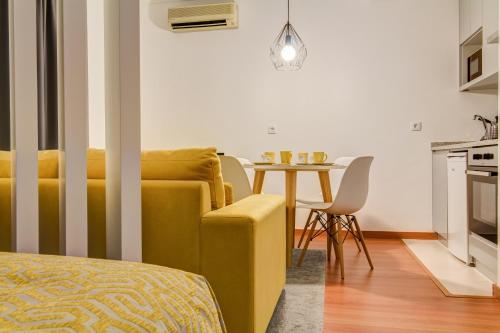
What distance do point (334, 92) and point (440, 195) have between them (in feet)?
5.06

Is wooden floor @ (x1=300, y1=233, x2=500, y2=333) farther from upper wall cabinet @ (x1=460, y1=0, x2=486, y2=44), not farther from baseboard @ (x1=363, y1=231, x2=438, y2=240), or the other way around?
upper wall cabinet @ (x1=460, y1=0, x2=486, y2=44)

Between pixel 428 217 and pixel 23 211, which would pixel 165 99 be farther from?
pixel 23 211

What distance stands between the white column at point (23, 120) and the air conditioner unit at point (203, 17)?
392cm

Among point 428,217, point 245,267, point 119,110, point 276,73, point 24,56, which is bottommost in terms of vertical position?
point 428,217

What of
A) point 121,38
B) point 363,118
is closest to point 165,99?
point 363,118

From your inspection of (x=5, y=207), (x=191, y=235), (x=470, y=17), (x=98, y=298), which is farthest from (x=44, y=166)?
(x=470, y=17)

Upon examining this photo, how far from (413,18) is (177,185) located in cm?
386

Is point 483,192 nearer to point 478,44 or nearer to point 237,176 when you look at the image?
point 237,176

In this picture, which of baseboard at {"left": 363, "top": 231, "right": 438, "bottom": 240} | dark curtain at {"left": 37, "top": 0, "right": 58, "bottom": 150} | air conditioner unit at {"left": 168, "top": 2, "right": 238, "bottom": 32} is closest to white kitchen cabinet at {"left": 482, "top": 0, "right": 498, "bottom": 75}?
baseboard at {"left": 363, "top": 231, "right": 438, "bottom": 240}

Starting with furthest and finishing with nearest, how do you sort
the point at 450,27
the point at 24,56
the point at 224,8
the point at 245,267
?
the point at 224,8
the point at 450,27
the point at 245,267
the point at 24,56

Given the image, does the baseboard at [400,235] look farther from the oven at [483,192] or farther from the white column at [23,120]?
the white column at [23,120]

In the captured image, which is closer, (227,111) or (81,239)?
(81,239)

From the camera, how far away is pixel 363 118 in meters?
4.45

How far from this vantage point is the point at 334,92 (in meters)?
4.53
